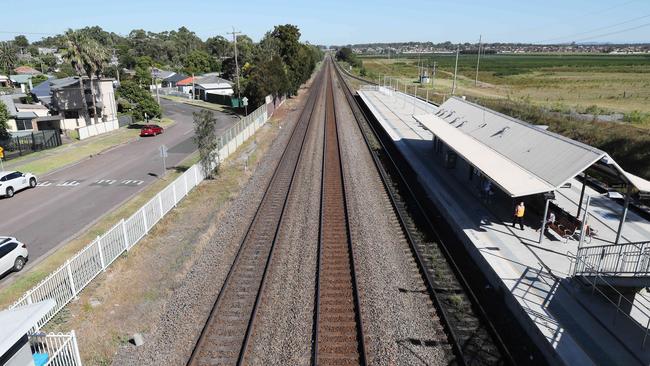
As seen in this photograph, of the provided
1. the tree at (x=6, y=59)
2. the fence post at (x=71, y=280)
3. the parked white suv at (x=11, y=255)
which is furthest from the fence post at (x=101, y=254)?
the tree at (x=6, y=59)

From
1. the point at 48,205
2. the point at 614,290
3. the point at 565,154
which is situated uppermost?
the point at 565,154

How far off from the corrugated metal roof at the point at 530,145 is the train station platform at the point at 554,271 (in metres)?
2.26

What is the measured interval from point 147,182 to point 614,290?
23.7 metres

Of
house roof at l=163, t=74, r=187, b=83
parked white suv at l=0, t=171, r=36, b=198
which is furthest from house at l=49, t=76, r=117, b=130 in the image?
house roof at l=163, t=74, r=187, b=83

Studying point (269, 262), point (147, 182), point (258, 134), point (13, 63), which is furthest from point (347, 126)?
point (13, 63)

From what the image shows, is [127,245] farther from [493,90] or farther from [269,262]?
[493,90]

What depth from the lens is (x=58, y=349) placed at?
30.2 ft

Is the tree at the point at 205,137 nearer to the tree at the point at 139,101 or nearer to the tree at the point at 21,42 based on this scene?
the tree at the point at 139,101

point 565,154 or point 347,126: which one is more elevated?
point 565,154

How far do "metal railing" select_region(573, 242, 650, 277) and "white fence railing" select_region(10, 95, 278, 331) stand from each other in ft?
49.1

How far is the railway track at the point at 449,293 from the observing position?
10.8m

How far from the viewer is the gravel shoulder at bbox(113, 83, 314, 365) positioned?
35.3 ft

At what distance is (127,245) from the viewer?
16.1 m

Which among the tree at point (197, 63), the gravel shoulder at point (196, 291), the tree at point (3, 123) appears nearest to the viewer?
the gravel shoulder at point (196, 291)
